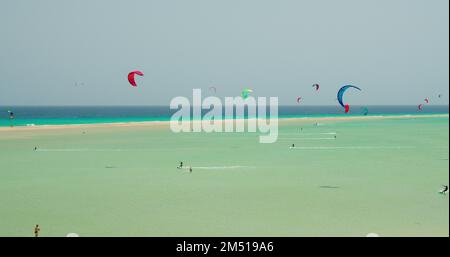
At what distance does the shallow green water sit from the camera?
1321cm

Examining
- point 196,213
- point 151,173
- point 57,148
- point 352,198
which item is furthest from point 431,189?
point 57,148

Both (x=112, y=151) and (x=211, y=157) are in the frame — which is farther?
(x=112, y=151)

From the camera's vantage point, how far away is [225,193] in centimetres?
1780

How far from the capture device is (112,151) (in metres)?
33.1

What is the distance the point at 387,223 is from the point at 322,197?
3702 mm

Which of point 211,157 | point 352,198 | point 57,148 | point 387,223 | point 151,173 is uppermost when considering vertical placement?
point 57,148

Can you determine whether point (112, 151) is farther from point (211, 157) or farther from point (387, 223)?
point (387, 223)

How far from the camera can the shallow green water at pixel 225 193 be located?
13.2 metres

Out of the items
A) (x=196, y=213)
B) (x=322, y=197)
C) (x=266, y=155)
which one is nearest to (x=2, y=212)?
(x=196, y=213)

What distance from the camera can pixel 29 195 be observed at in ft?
57.8
